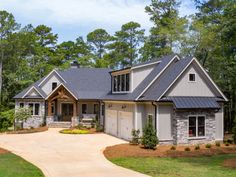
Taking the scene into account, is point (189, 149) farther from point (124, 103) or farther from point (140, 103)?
point (124, 103)

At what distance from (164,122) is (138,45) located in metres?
44.4

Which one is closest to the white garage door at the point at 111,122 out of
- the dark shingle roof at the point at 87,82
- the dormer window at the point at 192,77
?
the dark shingle roof at the point at 87,82

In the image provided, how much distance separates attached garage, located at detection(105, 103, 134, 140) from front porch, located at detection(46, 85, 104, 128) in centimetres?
452

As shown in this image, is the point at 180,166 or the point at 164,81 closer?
the point at 180,166

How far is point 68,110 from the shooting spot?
40.6 meters

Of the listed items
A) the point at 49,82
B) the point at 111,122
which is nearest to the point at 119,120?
the point at 111,122

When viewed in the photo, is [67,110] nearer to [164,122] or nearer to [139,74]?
[139,74]

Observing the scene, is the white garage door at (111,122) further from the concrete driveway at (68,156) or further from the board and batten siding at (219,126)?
the board and batten siding at (219,126)

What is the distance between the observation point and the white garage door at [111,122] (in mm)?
29906

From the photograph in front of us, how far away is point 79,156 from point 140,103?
25.5 feet

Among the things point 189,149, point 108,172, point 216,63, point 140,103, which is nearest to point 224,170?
point 108,172

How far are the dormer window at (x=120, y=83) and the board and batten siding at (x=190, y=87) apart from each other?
4.78 m

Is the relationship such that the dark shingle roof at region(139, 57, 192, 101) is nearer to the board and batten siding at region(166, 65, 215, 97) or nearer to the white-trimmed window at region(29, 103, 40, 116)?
the board and batten siding at region(166, 65, 215, 97)

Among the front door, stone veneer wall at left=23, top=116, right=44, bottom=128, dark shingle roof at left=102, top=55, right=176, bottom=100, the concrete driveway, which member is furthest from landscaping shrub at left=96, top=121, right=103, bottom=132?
stone veneer wall at left=23, top=116, right=44, bottom=128
